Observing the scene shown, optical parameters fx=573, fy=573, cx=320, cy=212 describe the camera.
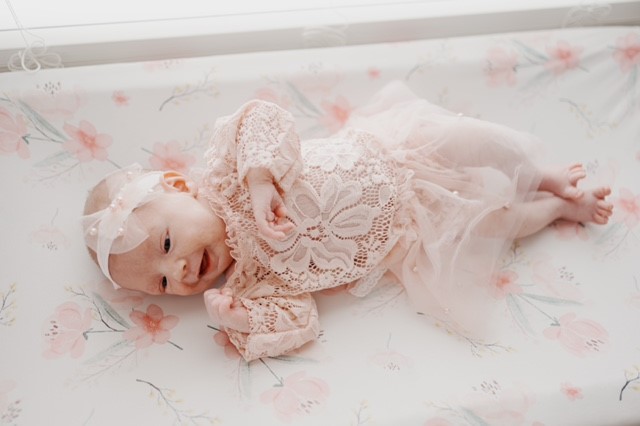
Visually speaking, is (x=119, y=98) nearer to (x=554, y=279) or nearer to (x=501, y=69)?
(x=501, y=69)

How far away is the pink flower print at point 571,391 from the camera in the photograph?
1.08 metres

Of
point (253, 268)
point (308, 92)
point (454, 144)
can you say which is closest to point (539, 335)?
point (454, 144)

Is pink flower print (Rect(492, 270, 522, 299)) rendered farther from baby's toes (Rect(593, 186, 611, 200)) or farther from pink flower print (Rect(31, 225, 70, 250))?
pink flower print (Rect(31, 225, 70, 250))

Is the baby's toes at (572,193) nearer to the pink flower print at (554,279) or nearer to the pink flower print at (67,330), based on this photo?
the pink flower print at (554,279)

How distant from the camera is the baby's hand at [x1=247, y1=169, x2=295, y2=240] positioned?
1.12m

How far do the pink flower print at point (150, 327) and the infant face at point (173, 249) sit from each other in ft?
0.23

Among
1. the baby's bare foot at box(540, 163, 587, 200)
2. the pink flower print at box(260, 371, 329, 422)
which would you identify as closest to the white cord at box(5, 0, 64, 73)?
the pink flower print at box(260, 371, 329, 422)

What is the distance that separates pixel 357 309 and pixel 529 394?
39 cm

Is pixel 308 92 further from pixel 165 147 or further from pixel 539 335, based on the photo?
pixel 539 335

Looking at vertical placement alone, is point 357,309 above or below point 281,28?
below

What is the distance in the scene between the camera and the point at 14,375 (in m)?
1.13

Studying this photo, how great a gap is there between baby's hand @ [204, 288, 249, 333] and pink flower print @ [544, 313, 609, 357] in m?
0.63

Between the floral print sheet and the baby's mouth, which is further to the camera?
the baby's mouth

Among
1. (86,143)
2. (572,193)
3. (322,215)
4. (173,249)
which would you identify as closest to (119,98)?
(86,143)
